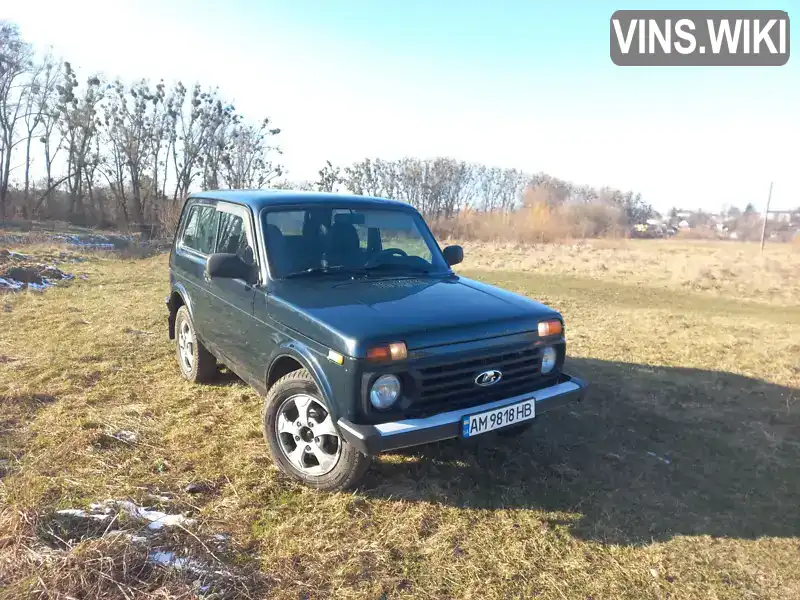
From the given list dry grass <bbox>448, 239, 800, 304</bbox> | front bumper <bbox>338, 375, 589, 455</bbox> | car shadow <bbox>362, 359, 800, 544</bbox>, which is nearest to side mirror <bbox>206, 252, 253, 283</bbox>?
front bumper <bbox>338, 375, 589, 455</bbox>

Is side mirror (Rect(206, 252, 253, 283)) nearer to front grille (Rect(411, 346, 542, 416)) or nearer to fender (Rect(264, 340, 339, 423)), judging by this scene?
fender (Rect(264, 340, 339, 423))

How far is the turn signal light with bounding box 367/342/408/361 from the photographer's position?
294cm

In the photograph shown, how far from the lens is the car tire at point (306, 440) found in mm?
3316

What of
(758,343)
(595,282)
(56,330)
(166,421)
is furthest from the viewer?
(595,282)

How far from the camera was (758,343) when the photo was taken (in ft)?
27.2

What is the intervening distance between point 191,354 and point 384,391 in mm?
3279

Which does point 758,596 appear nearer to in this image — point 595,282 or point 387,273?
point 387,273

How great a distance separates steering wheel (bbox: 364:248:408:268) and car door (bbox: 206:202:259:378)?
872mm

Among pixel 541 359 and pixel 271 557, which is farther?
pixel 541 359

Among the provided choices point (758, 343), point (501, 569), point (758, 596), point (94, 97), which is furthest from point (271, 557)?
point (94, 97)

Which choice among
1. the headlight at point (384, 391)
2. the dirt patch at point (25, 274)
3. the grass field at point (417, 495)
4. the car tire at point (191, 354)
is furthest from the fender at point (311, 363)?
the dirt patch at point (25, 274)

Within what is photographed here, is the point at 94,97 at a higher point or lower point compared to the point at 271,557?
higher

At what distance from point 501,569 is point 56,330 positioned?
733 centimetres

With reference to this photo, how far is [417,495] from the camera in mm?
3531
